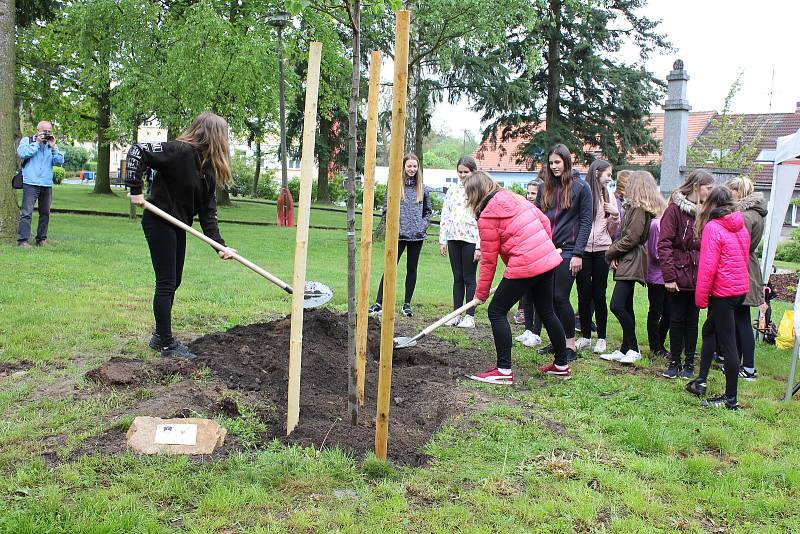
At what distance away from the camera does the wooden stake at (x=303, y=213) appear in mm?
3607

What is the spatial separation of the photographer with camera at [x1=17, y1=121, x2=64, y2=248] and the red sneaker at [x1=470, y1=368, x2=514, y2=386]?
7882mm

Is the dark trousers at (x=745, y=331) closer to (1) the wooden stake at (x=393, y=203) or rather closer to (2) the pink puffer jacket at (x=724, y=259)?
Result: (2) the pink puffer jacket at (x=724, y=259)

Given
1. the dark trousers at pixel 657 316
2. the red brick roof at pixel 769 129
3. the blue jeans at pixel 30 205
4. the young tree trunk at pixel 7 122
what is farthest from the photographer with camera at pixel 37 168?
the red brick roof at pixel 769 129

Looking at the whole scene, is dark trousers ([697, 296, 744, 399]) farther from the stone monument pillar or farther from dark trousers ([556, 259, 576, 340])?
the stone monument pillar

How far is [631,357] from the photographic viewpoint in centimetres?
638

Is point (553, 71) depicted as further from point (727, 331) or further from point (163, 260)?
point (163, 260)

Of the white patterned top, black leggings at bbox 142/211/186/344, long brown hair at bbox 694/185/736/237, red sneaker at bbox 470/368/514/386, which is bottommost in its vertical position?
red sneaker at bbox 470/368/514/386

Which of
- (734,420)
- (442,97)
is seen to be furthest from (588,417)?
(442,97)

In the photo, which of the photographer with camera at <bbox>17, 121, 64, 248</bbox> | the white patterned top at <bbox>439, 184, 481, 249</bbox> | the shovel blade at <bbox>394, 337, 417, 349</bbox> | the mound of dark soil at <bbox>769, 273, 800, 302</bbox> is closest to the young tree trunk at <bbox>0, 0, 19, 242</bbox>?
the photographer with camera at <bbox>17, 121, 64, 248</bbox>

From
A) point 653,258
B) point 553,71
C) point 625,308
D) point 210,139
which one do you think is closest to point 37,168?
point 210,139

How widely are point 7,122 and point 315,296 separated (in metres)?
7.66

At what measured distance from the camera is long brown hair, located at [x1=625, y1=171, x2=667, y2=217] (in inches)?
249

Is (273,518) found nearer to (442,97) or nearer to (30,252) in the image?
(30,252)

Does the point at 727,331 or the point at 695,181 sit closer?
the point at 727,331
